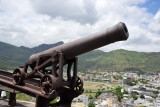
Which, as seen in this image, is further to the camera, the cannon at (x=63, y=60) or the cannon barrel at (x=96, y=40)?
the cannon at (x=63, y=60)

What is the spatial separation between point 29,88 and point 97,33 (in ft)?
9.83

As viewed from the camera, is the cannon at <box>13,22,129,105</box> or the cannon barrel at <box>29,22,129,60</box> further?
the cannon at <box>13,22,129,105</box>

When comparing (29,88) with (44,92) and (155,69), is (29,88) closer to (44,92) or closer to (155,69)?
(44,92)

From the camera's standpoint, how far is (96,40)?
15.3ft

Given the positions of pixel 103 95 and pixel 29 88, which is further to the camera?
pixel 103 95

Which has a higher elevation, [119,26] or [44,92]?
[119,26]

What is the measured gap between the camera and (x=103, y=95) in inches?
2712

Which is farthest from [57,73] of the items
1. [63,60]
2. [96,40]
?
[96,40]

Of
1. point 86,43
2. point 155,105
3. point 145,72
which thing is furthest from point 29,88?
point 145,72

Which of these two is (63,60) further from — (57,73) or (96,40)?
(96,40)

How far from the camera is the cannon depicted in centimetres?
442

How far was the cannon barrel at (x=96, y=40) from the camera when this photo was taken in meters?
4.27

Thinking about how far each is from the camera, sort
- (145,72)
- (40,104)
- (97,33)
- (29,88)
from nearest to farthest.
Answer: (97,33) → (40,104) → (29,88) → (145,72)

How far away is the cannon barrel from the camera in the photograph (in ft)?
14.0
